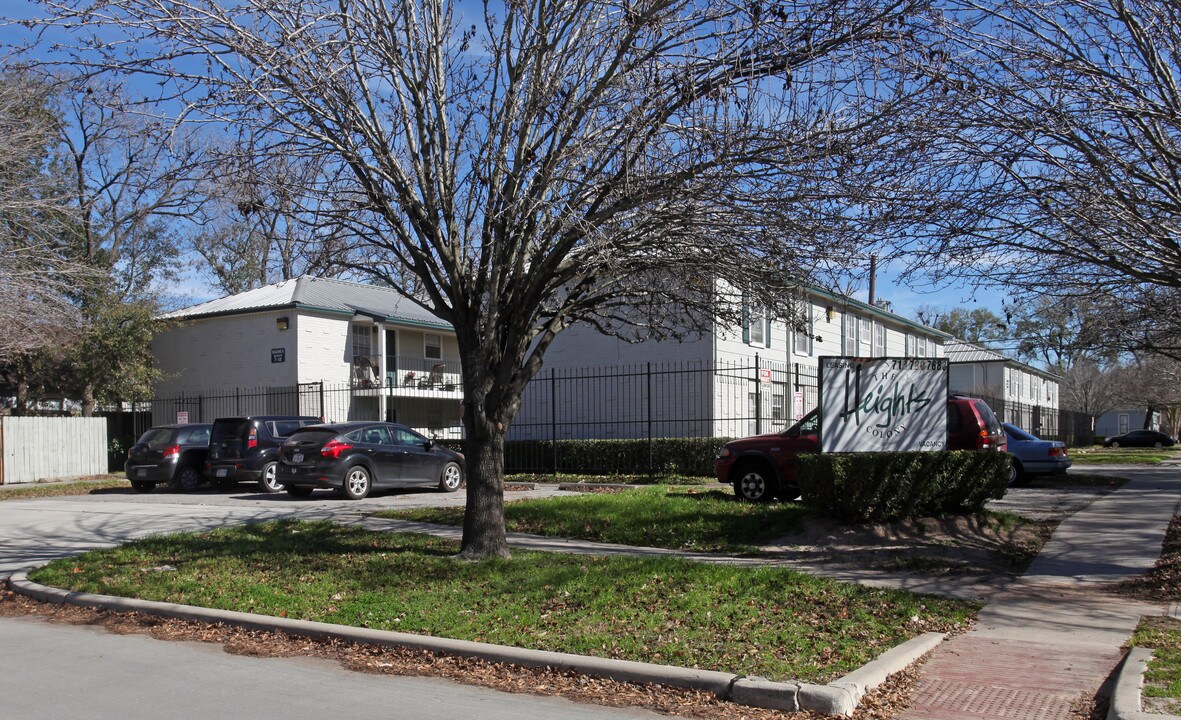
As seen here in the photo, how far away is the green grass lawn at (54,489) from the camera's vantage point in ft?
69.9

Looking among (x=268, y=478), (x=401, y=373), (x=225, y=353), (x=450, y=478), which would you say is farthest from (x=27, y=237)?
(x=401, y=373)

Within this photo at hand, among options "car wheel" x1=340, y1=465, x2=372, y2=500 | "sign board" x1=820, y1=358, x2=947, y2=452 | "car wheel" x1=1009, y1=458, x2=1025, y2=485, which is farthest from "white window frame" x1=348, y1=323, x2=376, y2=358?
"sign board" x1=820, y1=358, x2=947, y2=452

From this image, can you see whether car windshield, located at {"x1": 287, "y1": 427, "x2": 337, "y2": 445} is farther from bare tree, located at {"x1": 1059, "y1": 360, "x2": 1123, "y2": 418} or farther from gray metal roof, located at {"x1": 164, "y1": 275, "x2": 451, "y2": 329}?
bare tree, located at {"x1": 1059, "y1": 360, "x2": 1123, "y2": 418}

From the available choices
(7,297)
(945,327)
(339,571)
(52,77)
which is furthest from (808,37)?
(945,327)

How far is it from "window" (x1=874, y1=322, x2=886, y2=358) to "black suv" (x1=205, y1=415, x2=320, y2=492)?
23944 millimetres

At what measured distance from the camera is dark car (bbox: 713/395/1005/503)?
14.9 meters

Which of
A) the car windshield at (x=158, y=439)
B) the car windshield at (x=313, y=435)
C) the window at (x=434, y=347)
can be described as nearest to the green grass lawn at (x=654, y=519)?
the car windshield at (x=313, y=435)

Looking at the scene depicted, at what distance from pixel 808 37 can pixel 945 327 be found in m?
66.7

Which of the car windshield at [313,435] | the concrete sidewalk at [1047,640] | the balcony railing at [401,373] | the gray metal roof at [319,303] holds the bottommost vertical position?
the concrete sidewalk at [1047,640]

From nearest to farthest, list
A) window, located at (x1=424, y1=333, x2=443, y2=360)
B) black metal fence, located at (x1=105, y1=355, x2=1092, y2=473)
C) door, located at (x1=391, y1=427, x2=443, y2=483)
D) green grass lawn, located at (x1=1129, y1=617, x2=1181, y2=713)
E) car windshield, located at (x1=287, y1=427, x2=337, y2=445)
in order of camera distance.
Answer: green grass lawn, located at (x1=1129, y1=617, x2=1181, y2=713) < car windshield, located at (x1=287, y1=427, x2=337, y2=445) < door, located at (x1=391, y1=427, x2=443, y2=483) < black metal fence, located at (x1=105, y1=355, x2=1092, y2=473) < window, located at (x1=424, y1=333, x2=443, y2=360)

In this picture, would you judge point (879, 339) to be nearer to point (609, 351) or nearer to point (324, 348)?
point (609, 351)

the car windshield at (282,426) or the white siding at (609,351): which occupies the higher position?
the white siding at (609,351)

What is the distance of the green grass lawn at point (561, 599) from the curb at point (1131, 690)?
4.85 feet

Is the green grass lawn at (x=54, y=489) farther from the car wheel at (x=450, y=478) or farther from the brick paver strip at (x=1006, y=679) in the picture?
the brick paver strip at (x=1006, y=679)
